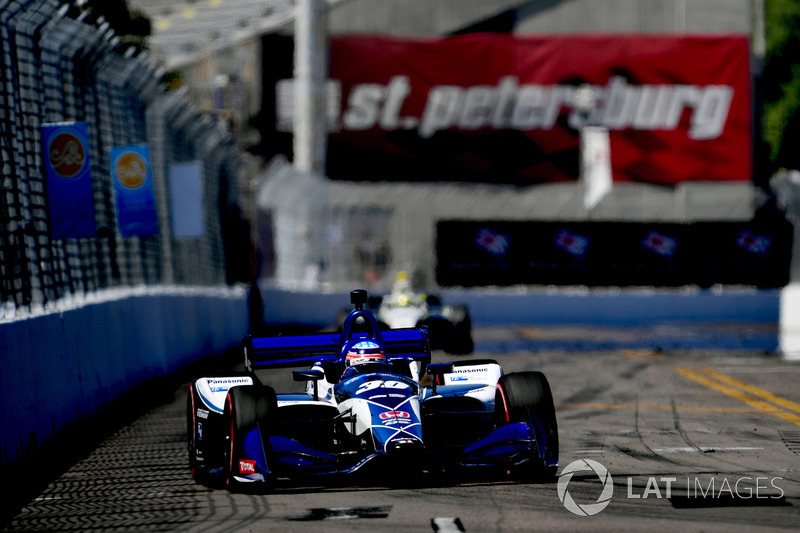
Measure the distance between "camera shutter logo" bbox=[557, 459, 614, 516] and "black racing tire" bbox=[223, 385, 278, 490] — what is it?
Result: 5.46 ft

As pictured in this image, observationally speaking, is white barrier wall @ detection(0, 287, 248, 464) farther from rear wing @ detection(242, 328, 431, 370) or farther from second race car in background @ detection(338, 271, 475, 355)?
second race car in background @ detection(338, 271, 475, 355)

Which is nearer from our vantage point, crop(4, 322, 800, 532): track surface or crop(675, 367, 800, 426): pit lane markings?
crop(4, 322, 800, 532): track surface

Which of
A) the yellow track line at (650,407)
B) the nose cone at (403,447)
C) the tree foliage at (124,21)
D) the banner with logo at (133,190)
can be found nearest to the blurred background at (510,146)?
the tree foliage at (124,21)

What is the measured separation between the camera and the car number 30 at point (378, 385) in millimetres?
8359

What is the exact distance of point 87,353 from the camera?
12383 millimetres

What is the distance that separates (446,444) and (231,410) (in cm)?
149

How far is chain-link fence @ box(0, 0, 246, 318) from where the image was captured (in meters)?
11.9

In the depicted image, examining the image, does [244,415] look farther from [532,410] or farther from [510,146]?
[510,146]

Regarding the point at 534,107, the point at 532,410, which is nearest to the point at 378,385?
the point at 532,410

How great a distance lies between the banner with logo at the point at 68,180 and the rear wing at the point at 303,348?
11.2ft

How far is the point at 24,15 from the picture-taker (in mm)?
12117

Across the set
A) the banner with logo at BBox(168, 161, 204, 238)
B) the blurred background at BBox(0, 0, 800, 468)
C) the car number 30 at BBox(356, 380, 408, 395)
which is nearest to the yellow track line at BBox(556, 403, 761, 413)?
the car number 30 at BBox(356, 380, 408, 395)

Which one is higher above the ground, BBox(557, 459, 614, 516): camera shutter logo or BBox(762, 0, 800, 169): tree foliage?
BBox(762, 0, 800, 169): tree foliage

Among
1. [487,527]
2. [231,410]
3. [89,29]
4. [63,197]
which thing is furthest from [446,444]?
[89,29]
